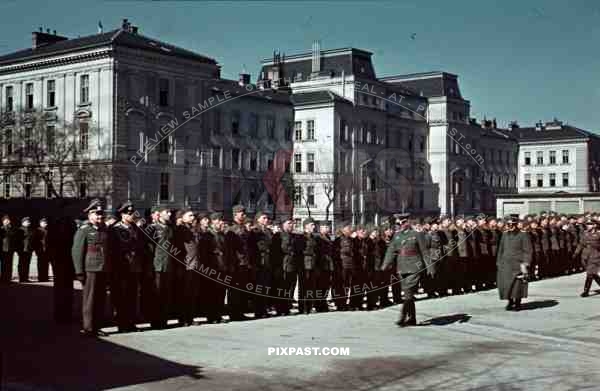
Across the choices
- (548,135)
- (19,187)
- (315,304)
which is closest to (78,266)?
(315,304)

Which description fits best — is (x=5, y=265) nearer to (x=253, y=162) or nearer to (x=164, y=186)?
(x=164, y=186)

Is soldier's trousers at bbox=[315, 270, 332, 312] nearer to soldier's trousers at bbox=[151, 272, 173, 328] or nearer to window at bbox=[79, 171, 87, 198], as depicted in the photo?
soldier's trousers at bbox=[151, 272, 173, 328]

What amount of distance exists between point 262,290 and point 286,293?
754mm

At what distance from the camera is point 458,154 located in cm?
3356

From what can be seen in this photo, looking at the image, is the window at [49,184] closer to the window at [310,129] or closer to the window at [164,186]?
the window at [310,129]

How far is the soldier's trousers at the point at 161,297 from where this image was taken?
1332cm

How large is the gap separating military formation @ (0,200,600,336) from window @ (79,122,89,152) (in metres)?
18.8

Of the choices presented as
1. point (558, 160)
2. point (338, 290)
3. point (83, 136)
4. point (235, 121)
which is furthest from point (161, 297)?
point (558, 160)

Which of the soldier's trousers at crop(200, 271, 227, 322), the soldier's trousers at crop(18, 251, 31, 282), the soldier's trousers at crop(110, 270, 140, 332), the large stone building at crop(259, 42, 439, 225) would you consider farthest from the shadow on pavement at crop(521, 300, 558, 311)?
the soldier's trousers at crop(18, 251, 31, 282)

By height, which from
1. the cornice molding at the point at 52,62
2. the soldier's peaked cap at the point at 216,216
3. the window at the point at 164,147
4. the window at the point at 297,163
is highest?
the cornice molding at the point at 52,62

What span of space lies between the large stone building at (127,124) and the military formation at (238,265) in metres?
2.26

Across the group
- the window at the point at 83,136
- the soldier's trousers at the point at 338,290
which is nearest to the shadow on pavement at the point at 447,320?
the soldier's trousers at the point at 338,290

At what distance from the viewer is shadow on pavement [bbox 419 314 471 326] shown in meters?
14.8

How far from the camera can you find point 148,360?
10.2 m
